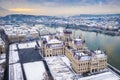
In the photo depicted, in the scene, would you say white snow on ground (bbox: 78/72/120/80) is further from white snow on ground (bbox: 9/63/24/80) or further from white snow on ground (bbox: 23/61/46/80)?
white snow on ground (bbox: 9/63/24/80)

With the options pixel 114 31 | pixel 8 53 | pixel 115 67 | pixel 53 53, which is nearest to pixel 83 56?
pixel 115 67

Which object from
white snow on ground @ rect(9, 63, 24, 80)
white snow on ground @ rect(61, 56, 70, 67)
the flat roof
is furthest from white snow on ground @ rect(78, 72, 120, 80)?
white snow on ground @ rect(9, 63, 24, 80)

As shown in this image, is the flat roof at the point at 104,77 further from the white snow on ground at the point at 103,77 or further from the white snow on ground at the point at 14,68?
the white snow on ground at the point at 14,68

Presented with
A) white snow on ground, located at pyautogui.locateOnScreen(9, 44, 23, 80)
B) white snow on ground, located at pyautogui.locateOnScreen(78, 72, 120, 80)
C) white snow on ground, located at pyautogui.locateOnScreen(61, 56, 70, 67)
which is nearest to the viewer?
white snow on ground, located at pyautogui.locateOnScreen(78, 72, 120, 80)

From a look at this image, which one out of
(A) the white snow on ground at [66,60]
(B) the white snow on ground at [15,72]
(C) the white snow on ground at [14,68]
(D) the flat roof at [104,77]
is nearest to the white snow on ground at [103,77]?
(D) the flat roof at [104,77]

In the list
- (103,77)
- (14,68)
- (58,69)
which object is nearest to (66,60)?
(58,69)

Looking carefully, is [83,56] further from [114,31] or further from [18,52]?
[114,31]
